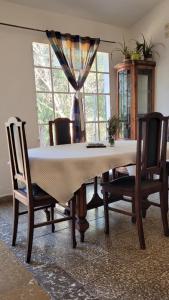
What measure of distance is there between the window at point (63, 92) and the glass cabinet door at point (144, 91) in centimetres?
53

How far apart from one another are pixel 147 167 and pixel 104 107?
241 cm

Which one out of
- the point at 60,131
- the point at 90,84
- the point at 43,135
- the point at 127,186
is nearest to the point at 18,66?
the point at 43,135

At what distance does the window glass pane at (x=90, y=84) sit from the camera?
4105 mm

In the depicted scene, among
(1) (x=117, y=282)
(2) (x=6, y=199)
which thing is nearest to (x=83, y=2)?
(2) (x=6, y=199)

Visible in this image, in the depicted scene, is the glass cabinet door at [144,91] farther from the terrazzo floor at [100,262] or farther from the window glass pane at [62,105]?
the terrazzo floor at [100,262]

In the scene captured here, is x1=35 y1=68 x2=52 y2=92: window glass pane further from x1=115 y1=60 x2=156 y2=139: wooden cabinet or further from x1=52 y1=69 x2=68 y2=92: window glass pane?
x1=115 y1=60 x2=156 y2=139: wooden cabinet

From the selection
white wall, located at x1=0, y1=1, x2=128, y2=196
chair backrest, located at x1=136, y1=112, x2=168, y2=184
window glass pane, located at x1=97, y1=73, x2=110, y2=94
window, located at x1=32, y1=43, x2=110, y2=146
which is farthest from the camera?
window glass pane, located at x1=97, y1=73, x2=110, y2=94

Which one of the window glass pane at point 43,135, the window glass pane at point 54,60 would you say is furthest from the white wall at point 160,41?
the window glass pane at point 43,135

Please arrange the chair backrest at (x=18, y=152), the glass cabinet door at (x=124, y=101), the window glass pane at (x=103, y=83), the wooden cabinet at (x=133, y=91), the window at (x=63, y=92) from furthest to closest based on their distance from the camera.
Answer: the window glass pane at (x=103, y=83) < the glass cabinet door at (x=124, y=101) < the wooden cabinet at (x=133, y=91) < the window at (x=63, y=92) < the chair backrest at (x=18, y=152)

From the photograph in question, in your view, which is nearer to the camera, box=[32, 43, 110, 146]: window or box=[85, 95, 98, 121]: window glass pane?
box=[32, 43, 110, 146]: window

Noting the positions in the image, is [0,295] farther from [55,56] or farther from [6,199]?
[55,56]

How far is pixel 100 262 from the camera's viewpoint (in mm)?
1896

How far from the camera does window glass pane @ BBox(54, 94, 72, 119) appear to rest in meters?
3.84

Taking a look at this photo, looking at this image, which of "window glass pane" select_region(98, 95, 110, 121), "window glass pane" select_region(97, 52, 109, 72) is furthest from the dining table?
"window glass pane" select_region(97, 52, 109, 72)
